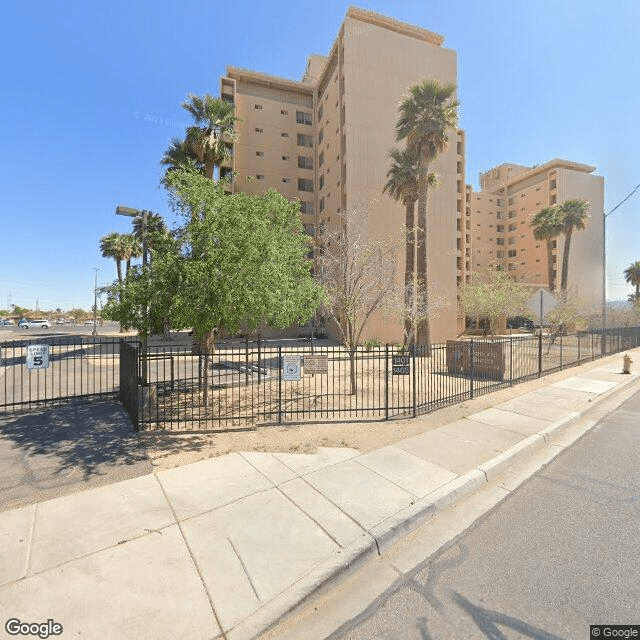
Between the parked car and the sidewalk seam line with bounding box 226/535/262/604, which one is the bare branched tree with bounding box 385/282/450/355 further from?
the parked car

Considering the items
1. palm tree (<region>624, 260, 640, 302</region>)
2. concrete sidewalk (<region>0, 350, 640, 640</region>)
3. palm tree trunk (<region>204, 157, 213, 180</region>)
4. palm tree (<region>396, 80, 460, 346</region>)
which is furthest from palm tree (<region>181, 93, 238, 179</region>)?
palm tree (<region>624, 260, 640, 302</region>)

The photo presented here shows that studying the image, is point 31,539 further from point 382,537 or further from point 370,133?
point 370,133

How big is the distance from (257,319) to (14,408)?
22.2ft

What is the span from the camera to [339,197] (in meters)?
32.7

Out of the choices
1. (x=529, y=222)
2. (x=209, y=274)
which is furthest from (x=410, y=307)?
(x=529, y=222)

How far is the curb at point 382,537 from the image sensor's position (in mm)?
2648

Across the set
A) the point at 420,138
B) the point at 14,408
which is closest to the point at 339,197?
the point at 420,138

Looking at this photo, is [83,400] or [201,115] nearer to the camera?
[83,400]

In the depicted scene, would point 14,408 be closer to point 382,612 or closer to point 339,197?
point 382,612

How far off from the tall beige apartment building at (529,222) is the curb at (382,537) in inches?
2276

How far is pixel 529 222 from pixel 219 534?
71747mm

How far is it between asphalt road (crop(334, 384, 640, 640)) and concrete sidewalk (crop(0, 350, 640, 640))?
567 mm

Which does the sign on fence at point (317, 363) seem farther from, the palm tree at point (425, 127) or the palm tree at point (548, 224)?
the palm tree at point (548, 224)

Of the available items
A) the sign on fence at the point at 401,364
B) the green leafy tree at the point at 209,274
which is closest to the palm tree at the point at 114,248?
the green leafy tree at the point at 209,274
